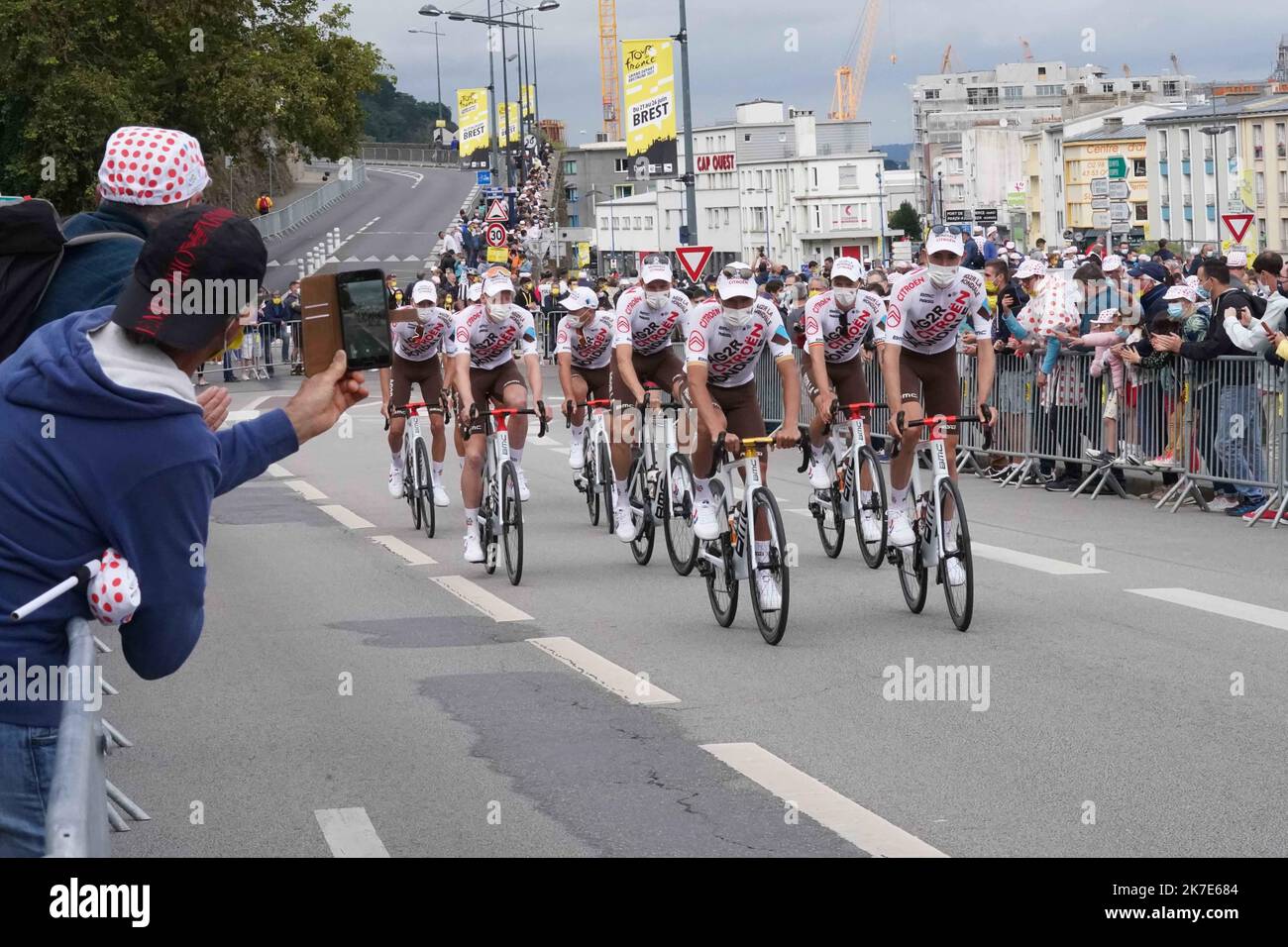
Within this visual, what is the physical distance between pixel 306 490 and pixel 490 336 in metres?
6.87

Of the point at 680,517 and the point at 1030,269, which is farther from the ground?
the point at 1030,269

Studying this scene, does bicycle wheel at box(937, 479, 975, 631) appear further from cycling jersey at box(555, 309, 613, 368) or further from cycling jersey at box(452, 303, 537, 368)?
cycling jersey at box(555, 309, 613, 368)

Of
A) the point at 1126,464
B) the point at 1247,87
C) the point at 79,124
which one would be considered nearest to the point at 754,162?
the point at 1247,87

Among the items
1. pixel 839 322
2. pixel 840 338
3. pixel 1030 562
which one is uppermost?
pixel 839 322

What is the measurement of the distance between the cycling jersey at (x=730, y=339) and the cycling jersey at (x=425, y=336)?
198 inches

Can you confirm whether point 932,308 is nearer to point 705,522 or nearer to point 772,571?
point 705,522

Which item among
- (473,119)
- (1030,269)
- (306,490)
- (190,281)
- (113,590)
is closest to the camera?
(113,590)

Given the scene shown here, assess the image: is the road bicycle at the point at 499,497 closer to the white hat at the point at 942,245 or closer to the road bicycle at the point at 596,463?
the road bicycle at the point at 596,463

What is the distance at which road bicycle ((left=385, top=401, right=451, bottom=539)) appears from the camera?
15773mm

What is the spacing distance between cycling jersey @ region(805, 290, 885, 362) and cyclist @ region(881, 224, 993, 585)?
219cm

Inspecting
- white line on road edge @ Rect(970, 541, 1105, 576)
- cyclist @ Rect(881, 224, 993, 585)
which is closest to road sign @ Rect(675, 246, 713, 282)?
white line on road edge @ Rect(970, 541, 1105, 576)

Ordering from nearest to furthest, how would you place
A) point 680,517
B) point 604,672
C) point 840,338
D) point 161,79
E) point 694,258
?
point 604,672
point 680,517
point 840,338
point 694,258
point 161,79

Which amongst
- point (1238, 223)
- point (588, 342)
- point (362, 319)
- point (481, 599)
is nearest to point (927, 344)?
point (481, 599)

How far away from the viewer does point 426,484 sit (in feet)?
51.7
